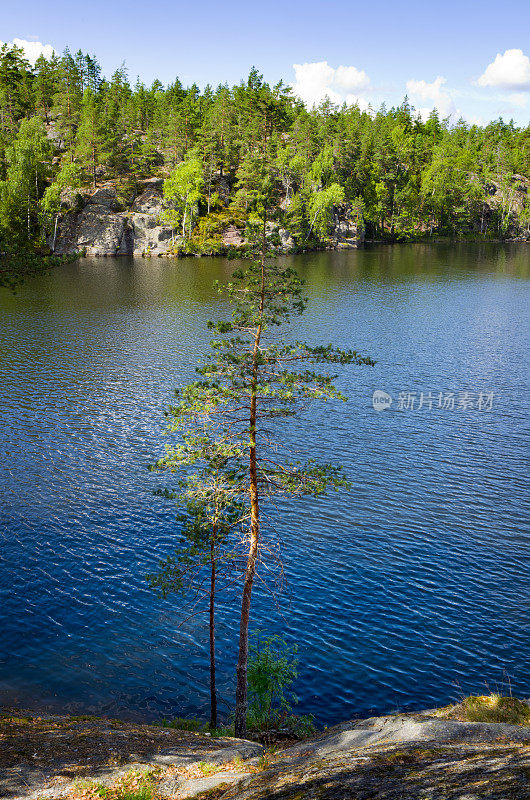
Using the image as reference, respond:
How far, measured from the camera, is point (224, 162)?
139375mm

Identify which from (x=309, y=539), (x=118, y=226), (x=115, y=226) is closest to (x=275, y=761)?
(x=309, y=539)

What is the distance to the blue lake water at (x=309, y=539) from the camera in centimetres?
2258

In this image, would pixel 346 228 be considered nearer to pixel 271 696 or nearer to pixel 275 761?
pixel 271 696

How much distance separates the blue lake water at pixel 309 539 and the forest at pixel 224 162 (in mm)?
60306

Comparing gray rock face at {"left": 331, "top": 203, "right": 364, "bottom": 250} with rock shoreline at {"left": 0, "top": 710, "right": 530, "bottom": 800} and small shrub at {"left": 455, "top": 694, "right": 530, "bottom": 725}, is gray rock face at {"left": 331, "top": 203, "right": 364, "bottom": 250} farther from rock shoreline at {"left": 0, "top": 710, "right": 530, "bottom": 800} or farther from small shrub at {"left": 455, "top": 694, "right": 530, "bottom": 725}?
rock shoreline at {"left": 0, "top": 710, "right": 530, "bottom": 800}

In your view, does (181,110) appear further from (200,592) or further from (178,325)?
(200,592)

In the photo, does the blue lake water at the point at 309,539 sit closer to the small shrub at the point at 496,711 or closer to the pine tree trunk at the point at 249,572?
the pine tree trunk at the point at 249,572

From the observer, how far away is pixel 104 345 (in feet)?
211

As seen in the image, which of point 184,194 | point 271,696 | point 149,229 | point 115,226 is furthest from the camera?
point 149,229

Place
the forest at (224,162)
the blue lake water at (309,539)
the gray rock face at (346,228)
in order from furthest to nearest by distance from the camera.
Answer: the gray rock face at (346,228) → the forest at (224,162) → the blue lake water at (309,539)

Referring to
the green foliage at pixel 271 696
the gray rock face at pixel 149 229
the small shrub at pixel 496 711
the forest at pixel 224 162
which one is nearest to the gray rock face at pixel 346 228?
the forest at pixel 224 162

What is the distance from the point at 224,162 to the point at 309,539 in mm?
127376

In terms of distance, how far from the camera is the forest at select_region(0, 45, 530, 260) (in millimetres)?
119812

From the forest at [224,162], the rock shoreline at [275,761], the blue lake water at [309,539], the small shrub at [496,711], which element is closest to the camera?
the rock shoreline at [275,761]
